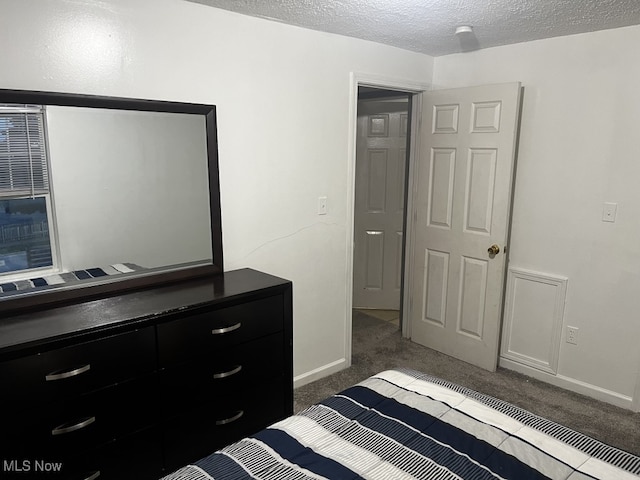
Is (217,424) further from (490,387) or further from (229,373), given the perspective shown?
(490,387)

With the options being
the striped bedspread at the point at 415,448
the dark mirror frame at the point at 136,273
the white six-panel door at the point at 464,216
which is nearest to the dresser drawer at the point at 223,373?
the dark mirror frame at the point at 136,273

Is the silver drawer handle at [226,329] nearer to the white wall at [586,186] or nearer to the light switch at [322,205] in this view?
the light switch at [322,205]

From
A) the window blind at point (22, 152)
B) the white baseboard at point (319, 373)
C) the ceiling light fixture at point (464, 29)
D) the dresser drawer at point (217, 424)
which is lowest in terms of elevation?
the white baseboard at point (319, 373)

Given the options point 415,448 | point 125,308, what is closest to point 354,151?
point 125,308

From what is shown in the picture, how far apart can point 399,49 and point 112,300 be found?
8.16 ft

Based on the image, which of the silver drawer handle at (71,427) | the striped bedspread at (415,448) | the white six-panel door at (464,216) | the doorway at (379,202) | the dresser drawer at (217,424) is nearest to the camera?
the striped bedspread at (415,448)

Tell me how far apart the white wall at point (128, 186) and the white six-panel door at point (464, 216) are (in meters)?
1.80

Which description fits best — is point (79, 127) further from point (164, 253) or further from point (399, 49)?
point (399, 49)

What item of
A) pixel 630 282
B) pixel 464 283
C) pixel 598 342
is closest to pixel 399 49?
pixel 464 283

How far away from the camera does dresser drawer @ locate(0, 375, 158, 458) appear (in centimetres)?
160

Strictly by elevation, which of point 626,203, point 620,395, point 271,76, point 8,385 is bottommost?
point 620,395

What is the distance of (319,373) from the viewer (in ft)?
10.2

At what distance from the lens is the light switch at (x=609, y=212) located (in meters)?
2.70

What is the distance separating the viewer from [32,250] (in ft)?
6.27
